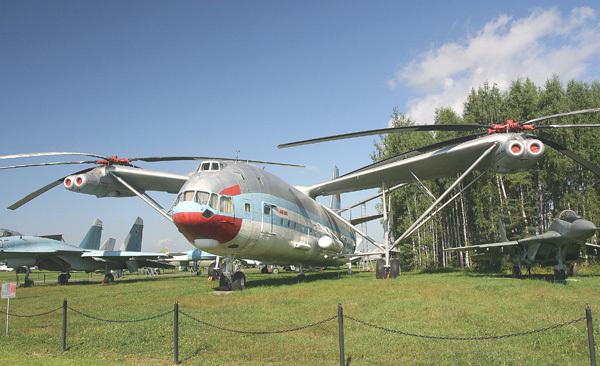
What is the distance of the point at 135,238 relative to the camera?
128 ft

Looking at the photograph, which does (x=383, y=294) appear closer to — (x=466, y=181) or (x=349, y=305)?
(x=349, y=305)

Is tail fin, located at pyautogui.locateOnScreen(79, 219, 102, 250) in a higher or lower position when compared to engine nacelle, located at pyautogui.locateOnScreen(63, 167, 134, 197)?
lower

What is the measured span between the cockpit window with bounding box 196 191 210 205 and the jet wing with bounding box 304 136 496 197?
10.1 meters

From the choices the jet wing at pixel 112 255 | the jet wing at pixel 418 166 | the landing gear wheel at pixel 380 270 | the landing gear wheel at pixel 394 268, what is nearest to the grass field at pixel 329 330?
the landing gear wheel at pixel 380 270

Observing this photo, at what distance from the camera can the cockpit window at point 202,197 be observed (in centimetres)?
1548

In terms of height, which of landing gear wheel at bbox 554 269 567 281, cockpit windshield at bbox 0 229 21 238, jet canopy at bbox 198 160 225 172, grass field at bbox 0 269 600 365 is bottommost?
grass field at bbox 0 269 600 365

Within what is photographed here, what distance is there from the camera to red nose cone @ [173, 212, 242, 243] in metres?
15.3

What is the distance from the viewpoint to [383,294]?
14828mm

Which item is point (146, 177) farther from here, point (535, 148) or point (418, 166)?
point (535, 148)

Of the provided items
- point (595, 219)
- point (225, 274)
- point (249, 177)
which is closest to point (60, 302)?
point (225, 274)

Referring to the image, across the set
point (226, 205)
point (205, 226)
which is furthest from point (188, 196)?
point (226, 205)

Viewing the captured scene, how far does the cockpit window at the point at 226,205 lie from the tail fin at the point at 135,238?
1019 inches

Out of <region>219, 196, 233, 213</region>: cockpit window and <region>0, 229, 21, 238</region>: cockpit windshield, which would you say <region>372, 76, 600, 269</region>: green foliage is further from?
<region>0, 229, 21, 238</region>: cockpit windshield

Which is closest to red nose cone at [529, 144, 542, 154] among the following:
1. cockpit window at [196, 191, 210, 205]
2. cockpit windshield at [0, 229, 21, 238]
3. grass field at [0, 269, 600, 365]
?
grass field at [0, 269, 600, 365]
